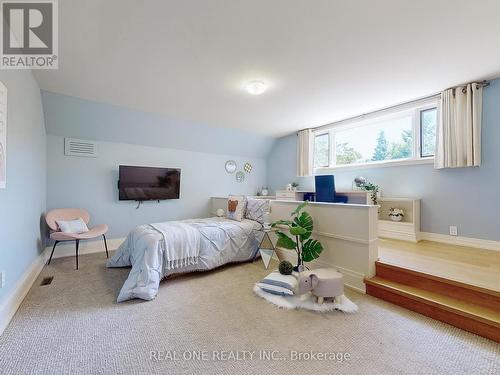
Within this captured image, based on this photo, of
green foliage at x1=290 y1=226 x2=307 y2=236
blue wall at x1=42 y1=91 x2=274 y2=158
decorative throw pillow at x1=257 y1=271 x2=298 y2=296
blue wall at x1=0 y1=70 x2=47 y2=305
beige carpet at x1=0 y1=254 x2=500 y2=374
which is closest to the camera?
beige carpet at x1=0 y1=254 x2=500 y2=374

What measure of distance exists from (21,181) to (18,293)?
3.60ft

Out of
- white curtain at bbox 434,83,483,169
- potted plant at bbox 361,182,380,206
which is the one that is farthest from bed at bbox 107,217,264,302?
white curtain at bbox 434,83,483,169

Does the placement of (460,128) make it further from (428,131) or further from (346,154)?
(346,154)

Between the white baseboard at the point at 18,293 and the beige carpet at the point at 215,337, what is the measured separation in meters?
0.06

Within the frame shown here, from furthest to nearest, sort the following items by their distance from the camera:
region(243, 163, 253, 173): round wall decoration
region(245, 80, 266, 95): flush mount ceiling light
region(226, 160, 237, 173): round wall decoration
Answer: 1. region(243, 163, 253, 173): round wall decoration
2. region(226, 160, 237, 173): round wall decoration
3. region(245, 80, 266, 95): flush mount ceiling light

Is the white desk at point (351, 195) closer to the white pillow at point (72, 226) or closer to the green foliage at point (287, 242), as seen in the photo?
the green foliage at point (287, 242)

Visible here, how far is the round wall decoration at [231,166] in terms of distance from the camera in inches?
217

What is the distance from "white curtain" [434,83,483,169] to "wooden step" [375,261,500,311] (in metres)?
1.97

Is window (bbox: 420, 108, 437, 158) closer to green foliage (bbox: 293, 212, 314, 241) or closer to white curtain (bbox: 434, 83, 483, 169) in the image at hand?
white curtain (bbox: 434, 83, 483, 169)

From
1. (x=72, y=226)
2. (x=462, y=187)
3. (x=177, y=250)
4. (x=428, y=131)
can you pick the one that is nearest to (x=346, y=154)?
(x=428, y=131)

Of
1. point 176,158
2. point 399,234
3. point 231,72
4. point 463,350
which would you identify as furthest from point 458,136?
point 176,158

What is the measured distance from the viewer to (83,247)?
3664 millimetres

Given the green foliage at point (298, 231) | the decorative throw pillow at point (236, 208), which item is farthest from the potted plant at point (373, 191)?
the decorative throw pillow at point (236, 208)

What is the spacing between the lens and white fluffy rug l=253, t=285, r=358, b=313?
197 centimetres
